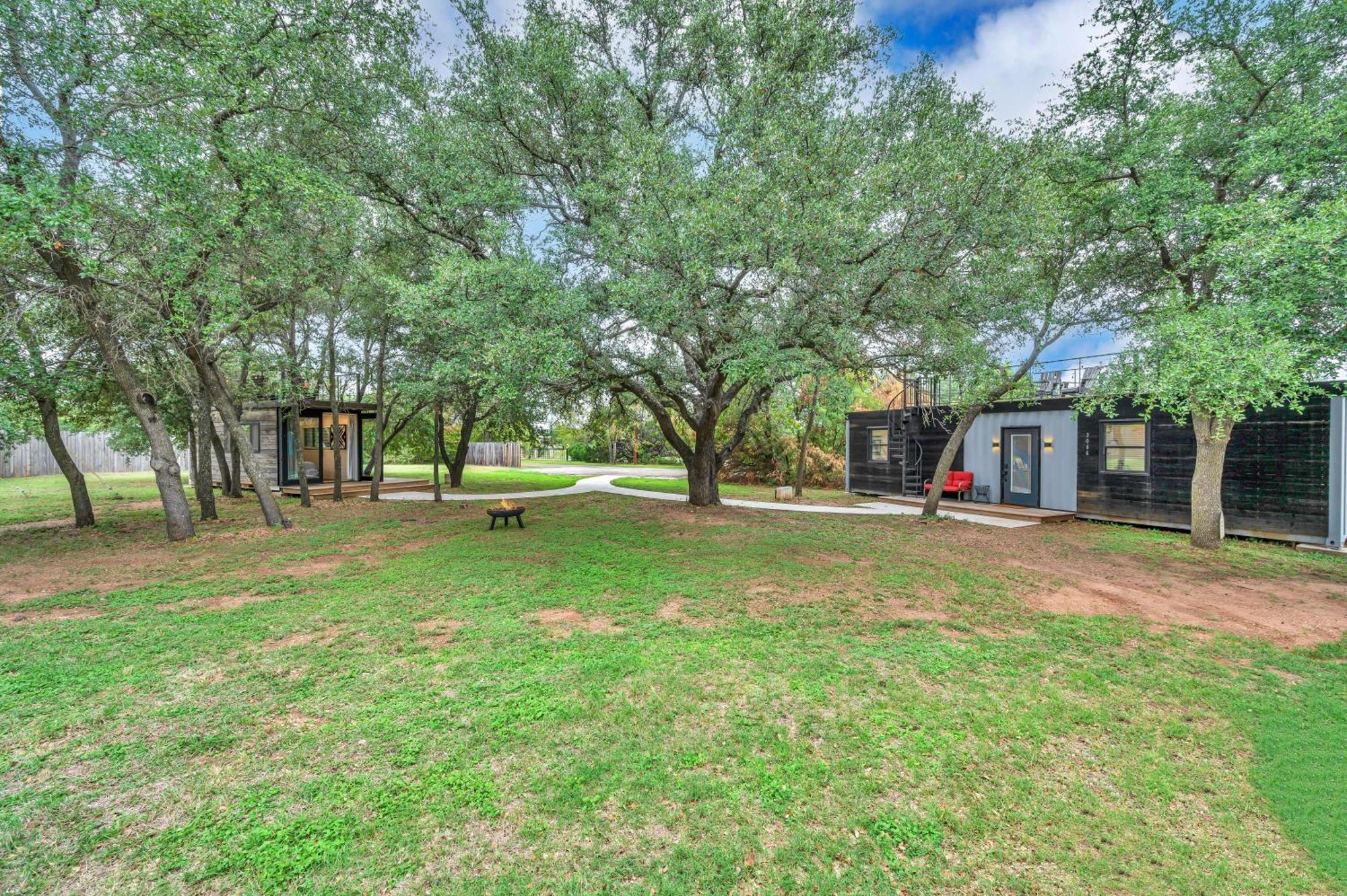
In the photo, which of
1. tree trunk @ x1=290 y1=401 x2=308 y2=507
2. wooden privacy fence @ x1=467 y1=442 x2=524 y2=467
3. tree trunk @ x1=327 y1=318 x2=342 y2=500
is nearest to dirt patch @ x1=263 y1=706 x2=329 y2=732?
tree trunk @ x1=327 y1=318 x2=342 y2=500

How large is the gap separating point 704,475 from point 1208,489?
8.77 metres

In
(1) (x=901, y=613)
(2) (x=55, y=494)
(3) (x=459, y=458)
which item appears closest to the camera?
(1) (x=901, y=613)

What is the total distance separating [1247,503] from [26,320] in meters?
20.2

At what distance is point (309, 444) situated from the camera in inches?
632

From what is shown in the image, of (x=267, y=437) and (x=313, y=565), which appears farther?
(x=267, y=437)

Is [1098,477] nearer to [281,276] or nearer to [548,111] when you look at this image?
[548,111]

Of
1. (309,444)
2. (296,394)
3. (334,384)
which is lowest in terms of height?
(309,444)

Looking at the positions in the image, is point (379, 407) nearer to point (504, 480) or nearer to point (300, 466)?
point (300, 466)

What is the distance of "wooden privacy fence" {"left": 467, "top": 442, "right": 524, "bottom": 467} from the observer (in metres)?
29.4

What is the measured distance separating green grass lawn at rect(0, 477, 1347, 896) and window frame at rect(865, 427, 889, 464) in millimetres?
9794

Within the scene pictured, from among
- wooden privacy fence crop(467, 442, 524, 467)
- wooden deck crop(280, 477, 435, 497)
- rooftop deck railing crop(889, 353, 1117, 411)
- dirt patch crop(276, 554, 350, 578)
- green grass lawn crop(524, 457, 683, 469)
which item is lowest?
dirt patch crop(276, 554, 350, 578)

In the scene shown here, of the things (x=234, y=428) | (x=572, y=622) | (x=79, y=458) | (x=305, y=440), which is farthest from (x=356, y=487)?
(x=79, y=458)

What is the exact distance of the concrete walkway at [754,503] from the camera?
11383 mm

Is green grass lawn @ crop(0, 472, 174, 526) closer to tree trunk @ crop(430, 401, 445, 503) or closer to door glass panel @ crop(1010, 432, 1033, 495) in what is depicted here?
tree trunk @ crop(430, 401, 445, 503)
